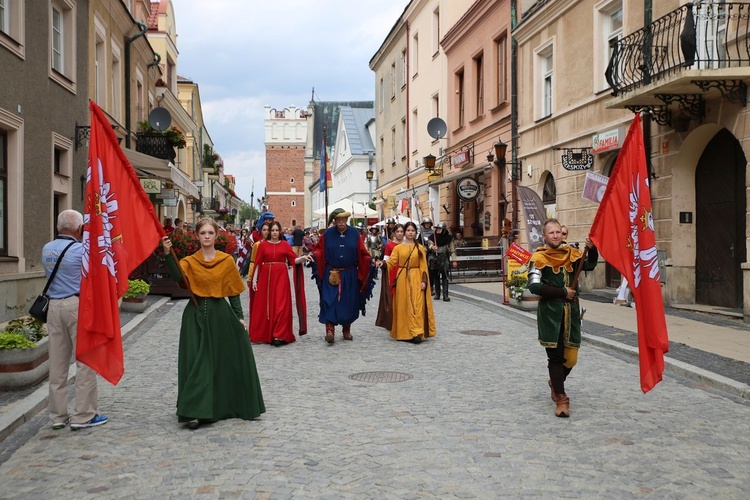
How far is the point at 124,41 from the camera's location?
74.2ft

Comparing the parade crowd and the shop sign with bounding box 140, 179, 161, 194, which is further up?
the shop sign with bounding box 140, 179, 161, 194

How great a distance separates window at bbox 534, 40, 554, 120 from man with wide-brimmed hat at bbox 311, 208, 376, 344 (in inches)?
428

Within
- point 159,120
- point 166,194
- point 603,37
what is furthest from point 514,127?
point 166,194

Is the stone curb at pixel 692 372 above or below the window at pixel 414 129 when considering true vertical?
below

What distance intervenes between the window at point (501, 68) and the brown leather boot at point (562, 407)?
17876mm

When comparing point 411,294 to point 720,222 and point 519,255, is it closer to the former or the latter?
point 519,255

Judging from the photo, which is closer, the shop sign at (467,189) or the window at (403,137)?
the shop sign at (467,189)

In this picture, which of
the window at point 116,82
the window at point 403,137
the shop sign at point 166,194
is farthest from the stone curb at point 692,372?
the window at point 403,137

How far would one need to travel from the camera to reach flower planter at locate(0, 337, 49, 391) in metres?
7.04

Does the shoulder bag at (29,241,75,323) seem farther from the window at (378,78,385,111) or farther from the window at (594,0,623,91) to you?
the window at (378,78,385,111)

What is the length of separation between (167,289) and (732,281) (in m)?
12.0

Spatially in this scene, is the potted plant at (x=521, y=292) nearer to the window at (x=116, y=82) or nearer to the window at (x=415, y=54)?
the window at (x=116, y=82)

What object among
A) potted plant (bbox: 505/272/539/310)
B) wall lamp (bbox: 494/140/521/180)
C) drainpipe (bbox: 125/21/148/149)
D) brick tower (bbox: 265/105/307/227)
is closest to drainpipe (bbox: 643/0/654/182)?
A: potted plant (bbox: 505/272/539/310)

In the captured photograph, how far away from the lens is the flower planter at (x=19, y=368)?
7035 millimetres
